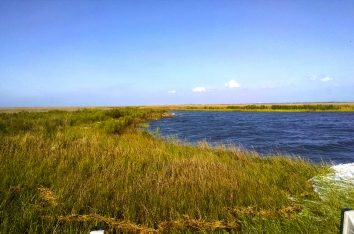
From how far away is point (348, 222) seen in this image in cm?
186

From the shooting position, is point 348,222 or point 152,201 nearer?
point 348,222

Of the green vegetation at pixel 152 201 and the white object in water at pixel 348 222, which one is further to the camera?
the green vegetation at pixel 152 201

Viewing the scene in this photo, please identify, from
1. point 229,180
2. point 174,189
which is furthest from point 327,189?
point 174,189

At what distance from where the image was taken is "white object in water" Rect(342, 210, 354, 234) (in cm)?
183

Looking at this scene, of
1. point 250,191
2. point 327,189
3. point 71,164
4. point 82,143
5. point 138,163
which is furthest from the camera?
point 82,143

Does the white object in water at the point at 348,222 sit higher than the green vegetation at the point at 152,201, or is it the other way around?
the white object in water at the point at 348,222

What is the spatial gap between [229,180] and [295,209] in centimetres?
162

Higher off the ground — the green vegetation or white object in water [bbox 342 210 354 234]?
white object in water [bbox 342 210 354 234]

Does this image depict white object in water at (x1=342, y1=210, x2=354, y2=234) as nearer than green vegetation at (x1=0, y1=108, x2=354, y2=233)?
Yes

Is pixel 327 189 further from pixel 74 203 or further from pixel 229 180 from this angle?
→ pixel 74 203

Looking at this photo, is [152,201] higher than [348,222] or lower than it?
lower

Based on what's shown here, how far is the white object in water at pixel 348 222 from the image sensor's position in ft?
6.01

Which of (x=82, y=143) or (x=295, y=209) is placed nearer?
(x=295, y=209)

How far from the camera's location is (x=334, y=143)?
60.8ft
